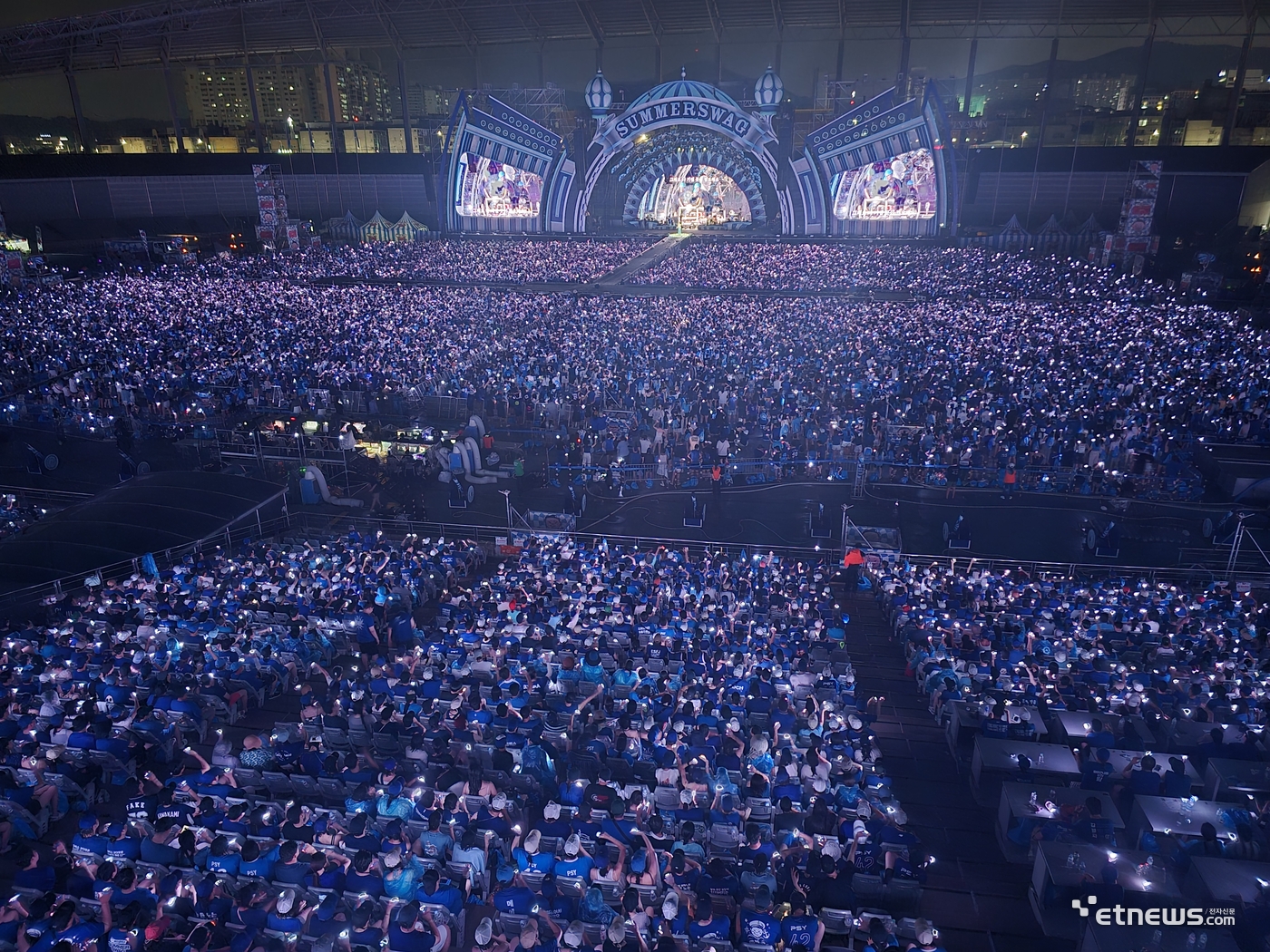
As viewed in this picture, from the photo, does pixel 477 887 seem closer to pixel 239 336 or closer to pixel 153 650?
pixel 153 650

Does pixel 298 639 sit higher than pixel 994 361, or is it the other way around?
pixel 994 361

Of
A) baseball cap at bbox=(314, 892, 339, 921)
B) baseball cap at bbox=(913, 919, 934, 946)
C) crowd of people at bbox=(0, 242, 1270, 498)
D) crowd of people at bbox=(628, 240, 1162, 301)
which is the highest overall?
crowd of people at bbox=(628, 240, 1162, 301)

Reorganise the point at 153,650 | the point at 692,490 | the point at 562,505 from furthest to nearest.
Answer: the point at 692,490
the point at 562,505
the point at 153,650

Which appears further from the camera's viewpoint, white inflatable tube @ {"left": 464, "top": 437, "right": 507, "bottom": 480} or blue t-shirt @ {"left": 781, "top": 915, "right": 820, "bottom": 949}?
white inflatable tube @ {"left": 464, "top": 437, "right": 507, "bottom": 480}

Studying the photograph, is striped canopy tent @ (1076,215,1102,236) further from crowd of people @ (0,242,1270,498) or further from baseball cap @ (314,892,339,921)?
baseball cap @ (314,892,339,921)

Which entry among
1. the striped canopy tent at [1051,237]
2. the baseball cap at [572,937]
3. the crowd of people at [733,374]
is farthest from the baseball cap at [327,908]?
the striped canopy tent at [1051,237]

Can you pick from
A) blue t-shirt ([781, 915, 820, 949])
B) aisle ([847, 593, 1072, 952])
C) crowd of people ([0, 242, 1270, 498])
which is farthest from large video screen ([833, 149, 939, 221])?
blue t-shirt ([781, 915, 820, 949])

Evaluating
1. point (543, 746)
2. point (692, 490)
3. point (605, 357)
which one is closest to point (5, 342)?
point (605, 357)
